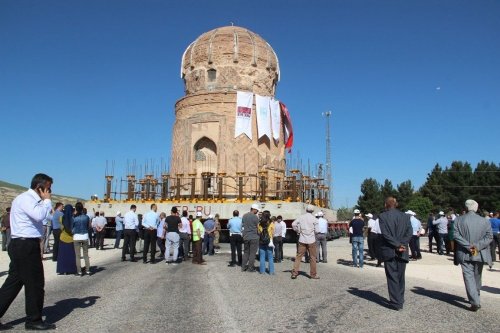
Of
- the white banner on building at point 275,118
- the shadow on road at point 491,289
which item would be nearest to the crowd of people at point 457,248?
the shadow on road at point 491,289

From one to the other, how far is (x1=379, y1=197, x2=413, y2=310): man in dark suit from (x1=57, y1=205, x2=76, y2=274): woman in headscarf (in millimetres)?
6732

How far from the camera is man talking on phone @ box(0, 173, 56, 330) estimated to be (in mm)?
5359

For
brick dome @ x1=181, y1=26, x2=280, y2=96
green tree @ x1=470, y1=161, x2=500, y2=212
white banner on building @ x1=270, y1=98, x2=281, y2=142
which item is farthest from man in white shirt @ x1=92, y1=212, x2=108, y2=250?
green tree @ x1=470, y1=161, x2=500, y2=212

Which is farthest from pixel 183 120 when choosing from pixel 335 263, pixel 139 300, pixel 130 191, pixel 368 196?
pixel 368 196

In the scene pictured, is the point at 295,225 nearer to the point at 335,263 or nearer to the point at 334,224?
the point at 335,263

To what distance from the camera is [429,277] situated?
1079cm

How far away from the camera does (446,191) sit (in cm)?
5556

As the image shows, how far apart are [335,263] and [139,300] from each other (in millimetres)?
7964

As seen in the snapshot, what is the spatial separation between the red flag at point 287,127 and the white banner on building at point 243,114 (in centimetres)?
330

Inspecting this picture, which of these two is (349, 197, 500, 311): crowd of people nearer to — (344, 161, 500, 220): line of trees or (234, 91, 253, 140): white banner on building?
(234, 91, 253, 140): white banner on building

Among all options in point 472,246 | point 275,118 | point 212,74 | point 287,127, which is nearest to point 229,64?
point 212,74

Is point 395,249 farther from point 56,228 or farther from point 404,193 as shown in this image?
point 404,193

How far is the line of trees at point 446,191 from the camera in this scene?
5128 centimetres

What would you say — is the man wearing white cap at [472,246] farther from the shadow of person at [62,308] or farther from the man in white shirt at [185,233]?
the man in white shirt at [185,233]
